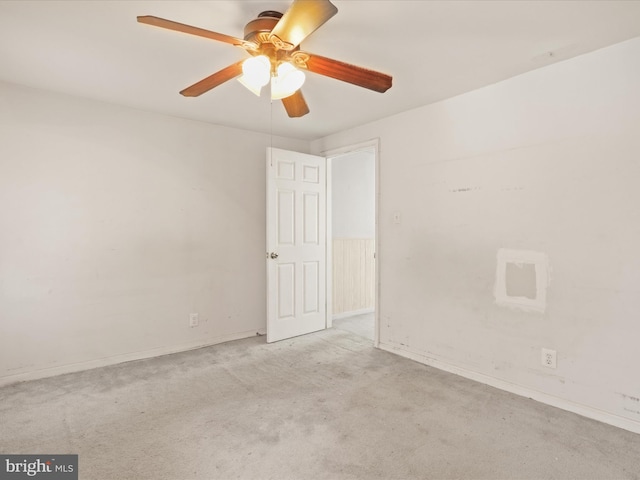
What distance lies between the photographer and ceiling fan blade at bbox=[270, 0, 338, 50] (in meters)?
1.34

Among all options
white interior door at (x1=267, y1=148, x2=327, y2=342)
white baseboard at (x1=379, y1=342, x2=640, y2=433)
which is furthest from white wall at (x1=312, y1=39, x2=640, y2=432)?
white interior door at (x1=267, y1=148, x2=327, y2=342)

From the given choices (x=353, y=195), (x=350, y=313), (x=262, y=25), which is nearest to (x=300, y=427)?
(x=262, y=25)

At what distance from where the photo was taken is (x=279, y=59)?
1.79m

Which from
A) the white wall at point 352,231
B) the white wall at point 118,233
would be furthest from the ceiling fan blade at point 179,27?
the white wall at point 352,231

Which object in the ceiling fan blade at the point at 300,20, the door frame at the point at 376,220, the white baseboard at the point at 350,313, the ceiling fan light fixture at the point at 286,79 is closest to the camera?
the ceiling fan blade at the point at 300,20

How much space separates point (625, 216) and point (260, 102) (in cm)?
274

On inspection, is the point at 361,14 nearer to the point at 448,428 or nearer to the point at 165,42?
the point at 165,42

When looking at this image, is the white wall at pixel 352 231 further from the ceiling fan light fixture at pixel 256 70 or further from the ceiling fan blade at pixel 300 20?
the ceiling fan blade at pixel 300 20

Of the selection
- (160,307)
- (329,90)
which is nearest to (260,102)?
(329,90)

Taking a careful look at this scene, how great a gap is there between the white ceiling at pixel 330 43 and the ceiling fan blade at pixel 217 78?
0.25 m

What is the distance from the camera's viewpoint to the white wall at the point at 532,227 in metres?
2.09

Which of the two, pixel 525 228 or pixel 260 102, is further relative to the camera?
pixel 260 102

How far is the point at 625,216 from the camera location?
207 centimetres

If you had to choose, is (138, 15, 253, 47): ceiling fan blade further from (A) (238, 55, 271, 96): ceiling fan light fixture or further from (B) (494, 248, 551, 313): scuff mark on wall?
(B) (494, 248, 551, 313): scuff mark on wall
